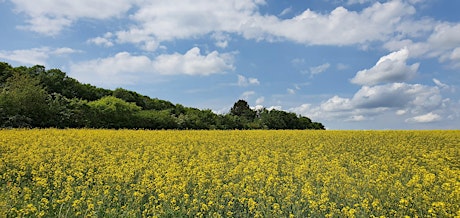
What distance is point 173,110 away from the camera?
45875mm

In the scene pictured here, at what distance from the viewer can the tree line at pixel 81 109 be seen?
27.0 m

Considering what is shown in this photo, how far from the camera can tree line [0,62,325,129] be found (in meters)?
27.0

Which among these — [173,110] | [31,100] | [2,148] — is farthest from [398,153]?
[173,110]

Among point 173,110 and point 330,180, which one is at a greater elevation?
point 173,110

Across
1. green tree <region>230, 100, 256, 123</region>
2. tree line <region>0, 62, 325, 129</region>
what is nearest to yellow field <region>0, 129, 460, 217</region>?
tree line <region>0, 62, 325, 129</region>

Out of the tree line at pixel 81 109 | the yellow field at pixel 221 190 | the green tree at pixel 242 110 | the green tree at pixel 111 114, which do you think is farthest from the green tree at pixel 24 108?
the green tree at pixel 242 110

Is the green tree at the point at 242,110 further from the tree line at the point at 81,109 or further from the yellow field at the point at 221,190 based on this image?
the yellow field at the point at 221,190

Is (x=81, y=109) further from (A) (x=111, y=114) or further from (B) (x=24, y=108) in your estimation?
(B) (x=24, y=108)

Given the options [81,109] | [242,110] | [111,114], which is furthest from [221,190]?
[242,110]

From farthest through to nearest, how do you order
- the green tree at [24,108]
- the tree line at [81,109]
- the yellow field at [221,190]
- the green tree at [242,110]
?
the green tree at [242,110], the tree line at [81,109], the green tree at [24,108], the yellow field at [221,190]

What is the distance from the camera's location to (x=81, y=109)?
3094 centimetres

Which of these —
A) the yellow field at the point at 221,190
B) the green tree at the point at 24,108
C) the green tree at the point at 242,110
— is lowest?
the yellow field at the point at 221,190

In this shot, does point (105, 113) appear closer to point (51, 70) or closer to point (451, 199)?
point (51, 70)

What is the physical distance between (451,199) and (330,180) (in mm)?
2362
